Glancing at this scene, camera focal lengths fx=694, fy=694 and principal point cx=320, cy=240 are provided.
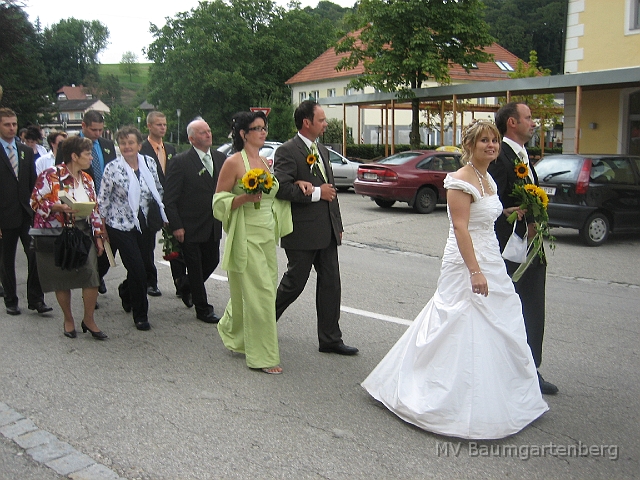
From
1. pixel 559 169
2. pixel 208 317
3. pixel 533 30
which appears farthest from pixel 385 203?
pixel 533 30

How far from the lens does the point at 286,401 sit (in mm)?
4660

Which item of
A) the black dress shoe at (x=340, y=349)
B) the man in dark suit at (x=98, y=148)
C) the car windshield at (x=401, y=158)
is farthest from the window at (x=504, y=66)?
the black dress shoe at (x=340, y=349)

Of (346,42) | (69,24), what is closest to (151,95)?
(346,42)

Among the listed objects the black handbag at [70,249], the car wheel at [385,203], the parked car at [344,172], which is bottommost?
the car wheel at [385,203]

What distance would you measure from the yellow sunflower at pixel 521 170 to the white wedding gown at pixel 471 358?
1.49 ft

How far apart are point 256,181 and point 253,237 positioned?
1.62 feet

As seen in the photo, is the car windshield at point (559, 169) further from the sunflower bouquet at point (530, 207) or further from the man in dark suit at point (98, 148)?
the sunflower bouquet at point (530, 207)

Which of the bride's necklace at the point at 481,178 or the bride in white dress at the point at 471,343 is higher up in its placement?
the bride's necklace at the point at 481,178

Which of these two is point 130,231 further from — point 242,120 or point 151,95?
point 151,95

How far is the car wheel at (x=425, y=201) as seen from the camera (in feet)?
55.7

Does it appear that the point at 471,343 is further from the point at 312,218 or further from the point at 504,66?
the point at 504,66

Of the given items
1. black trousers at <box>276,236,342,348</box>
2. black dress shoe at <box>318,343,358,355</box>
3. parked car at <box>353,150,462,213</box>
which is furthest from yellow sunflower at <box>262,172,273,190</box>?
parked car at <box>353,150,462,213</box>

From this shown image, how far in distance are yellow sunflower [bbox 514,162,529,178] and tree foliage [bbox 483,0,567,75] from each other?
2656 inches

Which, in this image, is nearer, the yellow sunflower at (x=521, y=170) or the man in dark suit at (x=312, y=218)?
the yellow sunflower at (x=521, y=170)
